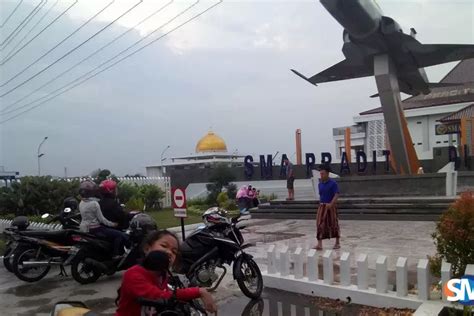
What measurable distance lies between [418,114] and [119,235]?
49.1 m

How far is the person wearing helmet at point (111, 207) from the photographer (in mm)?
6949

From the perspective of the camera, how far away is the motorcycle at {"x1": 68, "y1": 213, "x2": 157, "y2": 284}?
21.4 ft

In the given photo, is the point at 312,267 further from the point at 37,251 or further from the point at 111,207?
the point at 37,251

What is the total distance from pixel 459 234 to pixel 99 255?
4.94 meters

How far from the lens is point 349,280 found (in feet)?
16.9

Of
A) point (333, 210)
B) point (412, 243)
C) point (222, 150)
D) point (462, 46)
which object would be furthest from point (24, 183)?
point (222, 150)

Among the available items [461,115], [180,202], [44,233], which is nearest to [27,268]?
[44,233]

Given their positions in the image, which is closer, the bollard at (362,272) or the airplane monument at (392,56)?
the bollard at (362,272)

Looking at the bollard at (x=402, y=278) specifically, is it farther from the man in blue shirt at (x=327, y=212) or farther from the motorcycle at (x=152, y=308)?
the man in blue shirt at (x=327, y=212)

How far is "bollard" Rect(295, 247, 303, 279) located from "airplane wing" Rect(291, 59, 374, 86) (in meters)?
19.5

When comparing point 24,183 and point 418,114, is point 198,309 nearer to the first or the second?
point 24,183

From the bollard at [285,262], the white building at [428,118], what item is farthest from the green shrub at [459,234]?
the white building at [428,118]

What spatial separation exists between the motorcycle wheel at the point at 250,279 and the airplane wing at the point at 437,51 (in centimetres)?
1876

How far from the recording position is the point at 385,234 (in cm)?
1032
